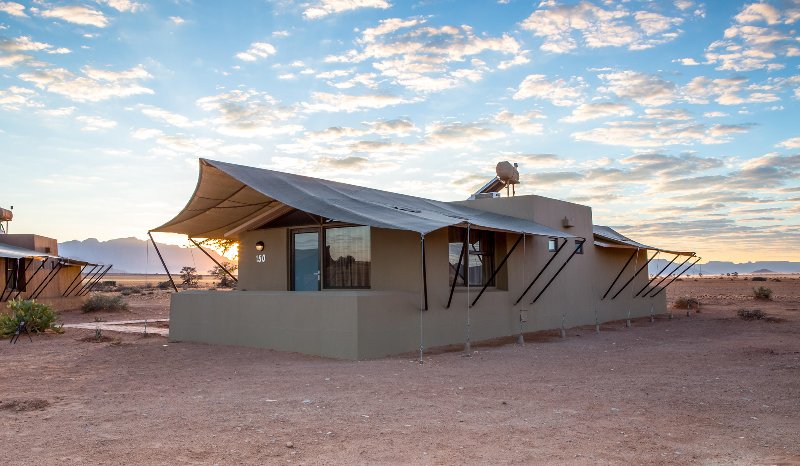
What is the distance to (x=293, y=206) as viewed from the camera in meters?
10.1

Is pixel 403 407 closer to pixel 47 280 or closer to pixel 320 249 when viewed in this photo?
pixel 320 249

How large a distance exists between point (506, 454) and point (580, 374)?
3.95 m

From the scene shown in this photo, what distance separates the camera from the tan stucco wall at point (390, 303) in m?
9.88

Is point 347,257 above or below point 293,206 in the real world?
below

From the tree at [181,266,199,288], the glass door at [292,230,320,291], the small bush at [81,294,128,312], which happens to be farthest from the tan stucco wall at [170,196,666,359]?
the tree at [181,266,199,288]

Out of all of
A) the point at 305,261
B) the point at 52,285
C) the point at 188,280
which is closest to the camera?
the point at 305,261

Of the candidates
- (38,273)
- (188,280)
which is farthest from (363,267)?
(188,280)

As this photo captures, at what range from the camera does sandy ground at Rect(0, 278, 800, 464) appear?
4734mm

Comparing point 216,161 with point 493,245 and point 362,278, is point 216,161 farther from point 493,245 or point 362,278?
point 493,245

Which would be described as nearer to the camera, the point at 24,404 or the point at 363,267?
the point at 24,404

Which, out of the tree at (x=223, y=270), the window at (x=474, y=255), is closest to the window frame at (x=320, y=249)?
the window at (x=474, y=255)

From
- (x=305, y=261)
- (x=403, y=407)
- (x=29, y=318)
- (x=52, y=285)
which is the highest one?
(x=305, y=261)

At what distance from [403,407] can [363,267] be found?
5644mm

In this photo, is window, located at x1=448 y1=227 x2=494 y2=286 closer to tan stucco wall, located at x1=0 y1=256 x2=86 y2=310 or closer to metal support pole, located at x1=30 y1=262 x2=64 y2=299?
tan stucco wall, located at x1=0 y1=256 x2=86 y2=310
